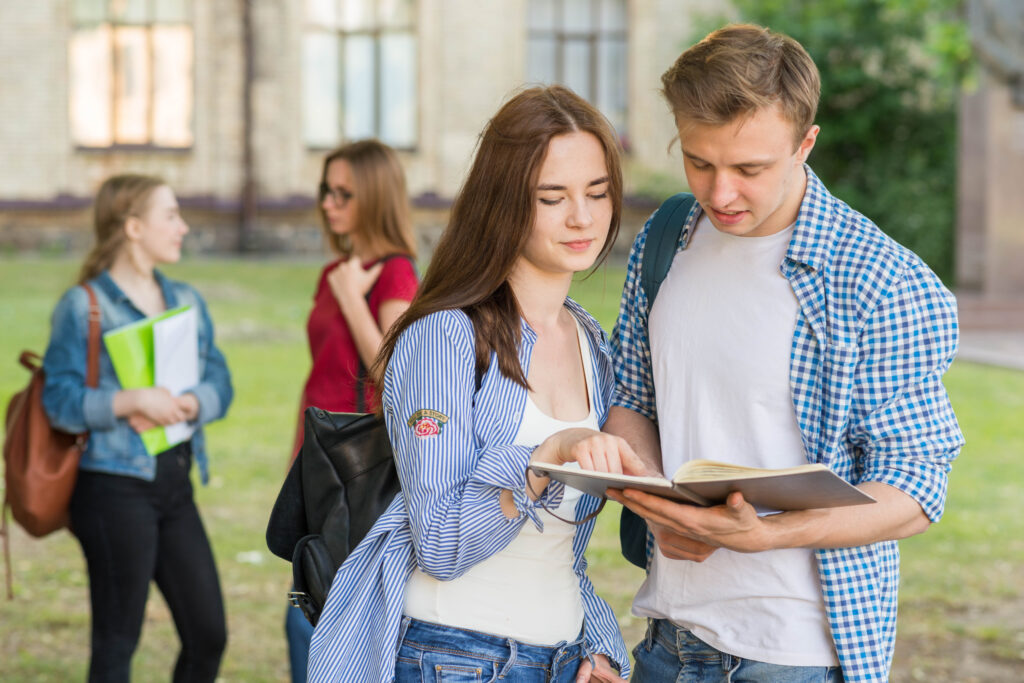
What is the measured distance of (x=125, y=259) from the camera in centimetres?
447

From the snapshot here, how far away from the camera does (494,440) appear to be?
228 centimetres

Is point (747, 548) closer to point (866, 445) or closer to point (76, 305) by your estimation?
point (866, 445)

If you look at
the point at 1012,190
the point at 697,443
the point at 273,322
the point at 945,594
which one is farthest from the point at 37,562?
the point at 1012,190

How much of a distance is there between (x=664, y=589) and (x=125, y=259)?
270 centimetres

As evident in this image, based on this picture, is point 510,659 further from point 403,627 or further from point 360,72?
point 360,72

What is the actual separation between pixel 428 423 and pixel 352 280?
2.01 m

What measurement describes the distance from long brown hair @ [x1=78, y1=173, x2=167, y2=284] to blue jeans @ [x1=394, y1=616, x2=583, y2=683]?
259cm

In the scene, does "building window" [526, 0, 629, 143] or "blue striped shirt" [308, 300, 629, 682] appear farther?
"building window" [526, 0, 629, 143]

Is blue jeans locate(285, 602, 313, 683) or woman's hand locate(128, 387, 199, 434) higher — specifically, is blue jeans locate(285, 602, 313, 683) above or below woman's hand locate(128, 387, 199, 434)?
below

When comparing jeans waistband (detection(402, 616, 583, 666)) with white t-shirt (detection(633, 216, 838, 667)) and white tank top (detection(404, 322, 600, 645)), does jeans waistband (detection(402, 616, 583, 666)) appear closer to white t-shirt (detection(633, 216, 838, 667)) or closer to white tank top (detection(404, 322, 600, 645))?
white tank top (detection(404, 322, 600, 645))

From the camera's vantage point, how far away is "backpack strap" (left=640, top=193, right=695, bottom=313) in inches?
104

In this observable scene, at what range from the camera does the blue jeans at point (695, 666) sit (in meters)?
2.38

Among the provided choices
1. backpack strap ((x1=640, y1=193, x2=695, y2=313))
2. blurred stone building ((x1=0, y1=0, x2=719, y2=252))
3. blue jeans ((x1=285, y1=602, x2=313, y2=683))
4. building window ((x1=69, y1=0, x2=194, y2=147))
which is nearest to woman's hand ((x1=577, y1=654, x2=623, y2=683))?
backpack strap ((x1=640, y1=193, x2=695, y2=313))

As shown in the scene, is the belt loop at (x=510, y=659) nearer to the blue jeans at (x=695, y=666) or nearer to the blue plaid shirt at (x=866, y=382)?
the blue jeans at (x=695, y=666)
